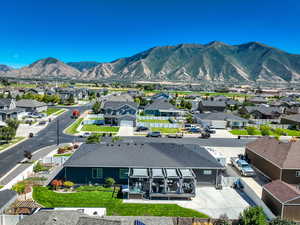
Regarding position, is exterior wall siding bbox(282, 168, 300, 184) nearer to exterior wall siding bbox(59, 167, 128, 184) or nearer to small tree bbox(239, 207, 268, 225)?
small tree bbox(239, 207, 268, 225)

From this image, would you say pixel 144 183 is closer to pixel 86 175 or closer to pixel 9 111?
pixel 86 175

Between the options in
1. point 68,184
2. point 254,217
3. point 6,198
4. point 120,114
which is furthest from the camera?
point 120,114

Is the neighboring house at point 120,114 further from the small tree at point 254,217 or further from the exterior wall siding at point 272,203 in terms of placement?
the small tree at point 254,217

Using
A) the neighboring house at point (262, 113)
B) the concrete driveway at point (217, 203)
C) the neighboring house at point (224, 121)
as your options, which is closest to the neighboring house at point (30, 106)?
the neighboring house at point (224, 121)

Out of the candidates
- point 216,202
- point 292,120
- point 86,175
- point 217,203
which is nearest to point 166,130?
point 86,175

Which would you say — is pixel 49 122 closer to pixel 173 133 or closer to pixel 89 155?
pixel 173 133

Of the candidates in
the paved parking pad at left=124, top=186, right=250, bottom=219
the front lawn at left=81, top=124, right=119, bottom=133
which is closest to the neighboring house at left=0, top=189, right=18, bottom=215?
the paved parking pad at left=124, top=186, right=250, bottom=219
